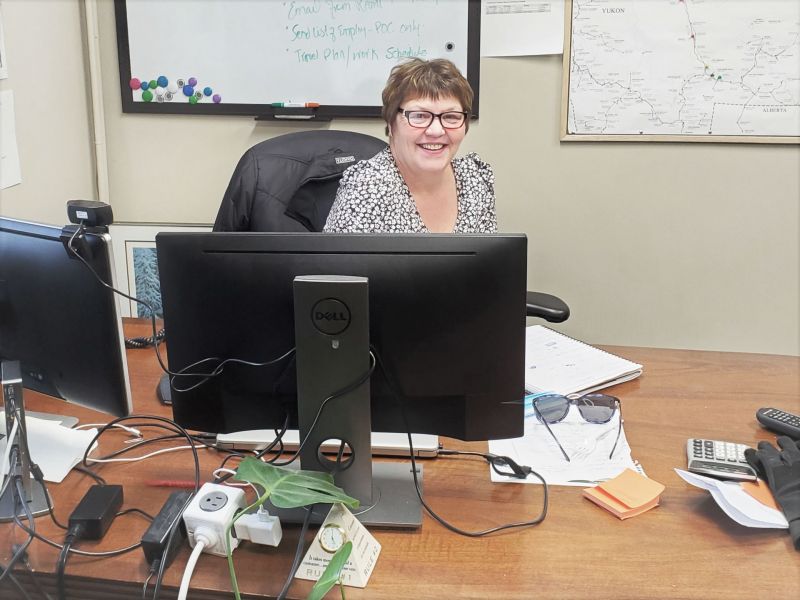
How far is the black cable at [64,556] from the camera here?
101cm

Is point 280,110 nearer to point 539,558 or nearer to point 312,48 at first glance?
point 312,48

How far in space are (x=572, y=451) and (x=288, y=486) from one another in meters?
0.58

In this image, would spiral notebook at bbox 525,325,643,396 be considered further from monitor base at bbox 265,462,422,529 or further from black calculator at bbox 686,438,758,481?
monitor base at bbox 265,462,422,529

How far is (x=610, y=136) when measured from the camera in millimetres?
2506

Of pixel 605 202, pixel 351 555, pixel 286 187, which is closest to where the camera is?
pixel 351 555

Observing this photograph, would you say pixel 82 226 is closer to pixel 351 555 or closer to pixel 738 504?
pixel 351 555

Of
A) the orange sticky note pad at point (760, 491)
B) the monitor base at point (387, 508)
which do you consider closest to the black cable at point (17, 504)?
the monitor base at point (387, 508)

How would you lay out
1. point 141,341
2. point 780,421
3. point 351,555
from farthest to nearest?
point 141,341
point 780,421
point 351,555

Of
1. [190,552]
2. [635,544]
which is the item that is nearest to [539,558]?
[635,544]

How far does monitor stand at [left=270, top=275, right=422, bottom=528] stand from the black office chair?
936 mm

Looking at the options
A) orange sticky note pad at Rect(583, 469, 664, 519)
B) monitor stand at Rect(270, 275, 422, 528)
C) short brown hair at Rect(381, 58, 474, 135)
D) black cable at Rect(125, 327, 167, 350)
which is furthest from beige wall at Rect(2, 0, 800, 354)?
monitor stand at Rect(270, 275, 422, 528)

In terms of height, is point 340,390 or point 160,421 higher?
point 340,390

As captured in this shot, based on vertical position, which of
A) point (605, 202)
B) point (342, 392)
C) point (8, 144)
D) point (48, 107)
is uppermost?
point (48, 107)

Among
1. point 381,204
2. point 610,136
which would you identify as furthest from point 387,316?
point 610,136
